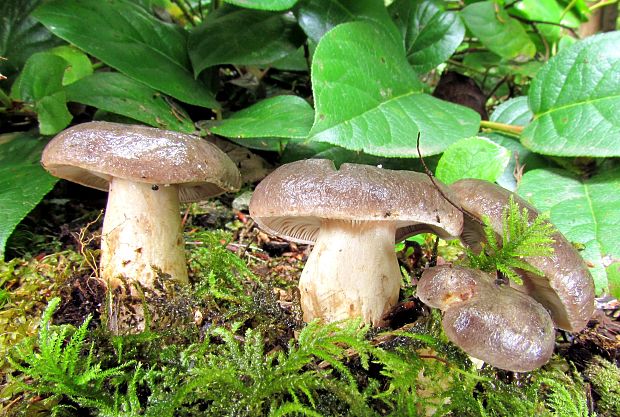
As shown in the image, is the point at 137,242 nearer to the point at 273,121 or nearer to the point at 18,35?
the point at 273,121

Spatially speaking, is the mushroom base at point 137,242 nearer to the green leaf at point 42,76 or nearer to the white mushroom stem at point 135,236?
the white mushroom stem at point 135,236

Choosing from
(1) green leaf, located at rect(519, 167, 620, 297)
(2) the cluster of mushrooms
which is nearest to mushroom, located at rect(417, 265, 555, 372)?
(2) the cluster of mushrooms

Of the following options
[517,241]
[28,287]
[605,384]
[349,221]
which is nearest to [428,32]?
[349,221]

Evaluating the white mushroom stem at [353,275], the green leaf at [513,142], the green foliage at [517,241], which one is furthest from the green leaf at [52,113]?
the green leaf at [513,142]

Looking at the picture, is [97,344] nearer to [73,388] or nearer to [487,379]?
[73,388]

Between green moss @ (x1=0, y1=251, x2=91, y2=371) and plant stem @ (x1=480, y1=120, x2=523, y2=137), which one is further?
plant stem @ (x1=480, y1=120, x2=523, y2=137)

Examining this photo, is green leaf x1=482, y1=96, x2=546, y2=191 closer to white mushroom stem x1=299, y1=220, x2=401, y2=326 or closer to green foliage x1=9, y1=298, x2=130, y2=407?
white mushroom stem x1=299, y1=220, x2=401, y2=326

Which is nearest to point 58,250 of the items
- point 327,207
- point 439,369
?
point 327,207
